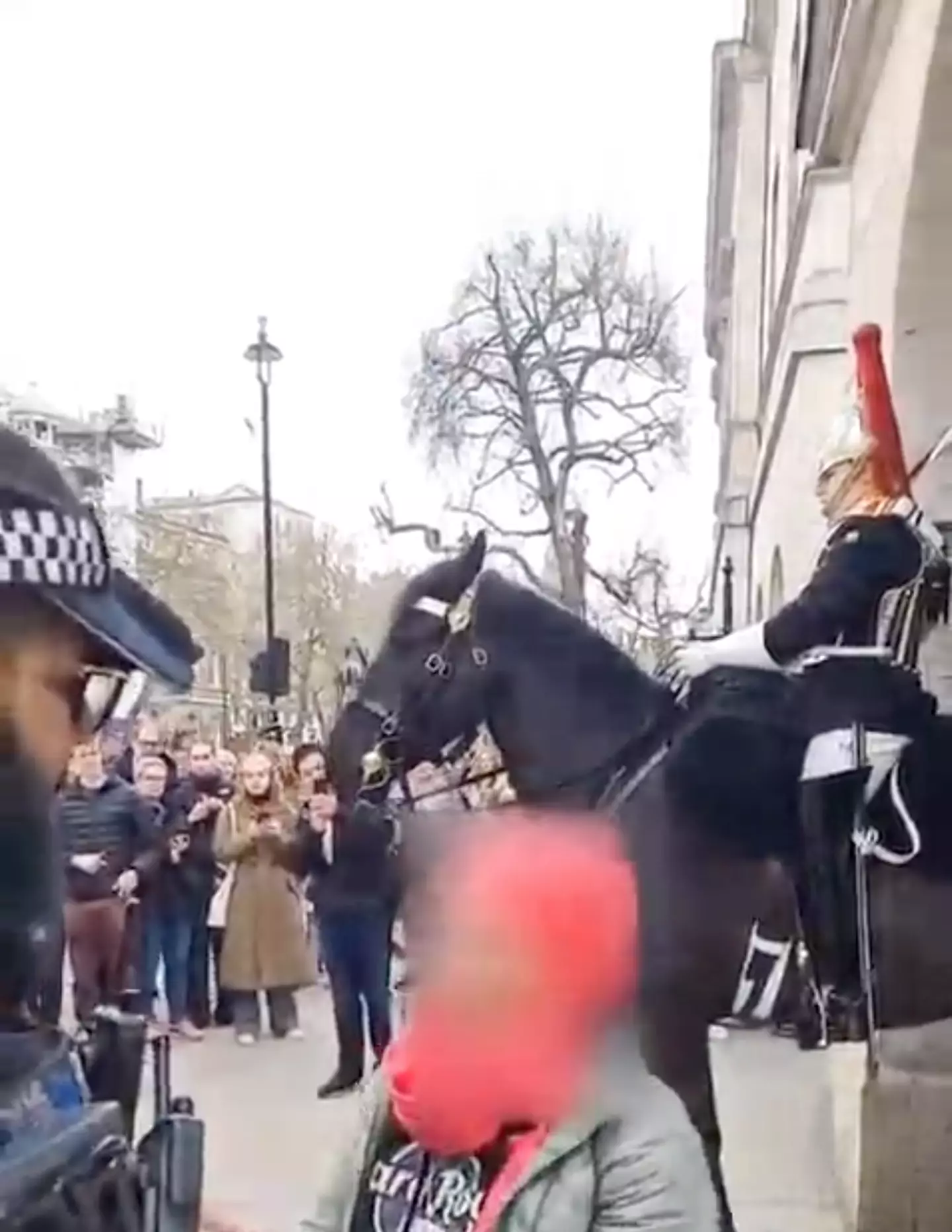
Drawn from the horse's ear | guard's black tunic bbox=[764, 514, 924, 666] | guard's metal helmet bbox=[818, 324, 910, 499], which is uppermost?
guard's metal helmet bbox=[818, 324, 910, 499]

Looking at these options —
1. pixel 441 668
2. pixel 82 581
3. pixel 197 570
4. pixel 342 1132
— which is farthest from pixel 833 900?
pixel 82 581

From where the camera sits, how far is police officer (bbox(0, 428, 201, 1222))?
1578mm

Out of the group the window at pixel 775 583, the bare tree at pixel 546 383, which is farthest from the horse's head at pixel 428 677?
the window at pixel 775 583

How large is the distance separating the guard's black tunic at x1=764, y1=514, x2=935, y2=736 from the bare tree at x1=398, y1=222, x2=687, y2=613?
2.48ft

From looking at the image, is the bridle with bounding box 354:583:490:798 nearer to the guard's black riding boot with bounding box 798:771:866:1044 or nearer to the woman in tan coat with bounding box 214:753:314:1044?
the guard's black riding boot with bounding box 798:771:866:1044

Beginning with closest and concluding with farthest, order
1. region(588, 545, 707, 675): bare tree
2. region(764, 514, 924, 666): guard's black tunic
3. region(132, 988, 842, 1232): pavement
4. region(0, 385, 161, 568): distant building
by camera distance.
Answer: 1. region(0, 385, 161, 568): distant building
2. region(764, 514, 924, 666): guard's black tunic
3. region(588, 545, 707, 675): bare tree
4. region(132, 988, 842, 1232): pavement

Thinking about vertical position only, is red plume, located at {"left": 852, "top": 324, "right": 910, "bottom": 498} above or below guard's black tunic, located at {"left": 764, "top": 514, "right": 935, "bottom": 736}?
above

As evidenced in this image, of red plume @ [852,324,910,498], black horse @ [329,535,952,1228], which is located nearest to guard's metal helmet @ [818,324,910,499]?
red plume @ [852,324,910,498]

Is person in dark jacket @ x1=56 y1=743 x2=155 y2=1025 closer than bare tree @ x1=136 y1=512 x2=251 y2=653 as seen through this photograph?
No

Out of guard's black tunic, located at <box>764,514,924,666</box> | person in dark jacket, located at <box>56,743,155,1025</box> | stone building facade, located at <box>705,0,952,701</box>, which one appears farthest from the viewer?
stone building facade, located at <box>705,0,952,701</box>

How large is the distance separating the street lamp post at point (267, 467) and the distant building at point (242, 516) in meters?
0.02

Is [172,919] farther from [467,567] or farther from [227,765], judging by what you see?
[467,567]

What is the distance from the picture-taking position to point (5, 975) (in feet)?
5.52

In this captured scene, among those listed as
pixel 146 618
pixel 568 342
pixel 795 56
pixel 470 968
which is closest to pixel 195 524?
pixel 568 342
